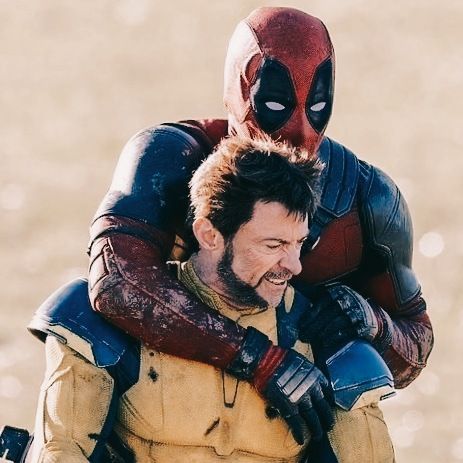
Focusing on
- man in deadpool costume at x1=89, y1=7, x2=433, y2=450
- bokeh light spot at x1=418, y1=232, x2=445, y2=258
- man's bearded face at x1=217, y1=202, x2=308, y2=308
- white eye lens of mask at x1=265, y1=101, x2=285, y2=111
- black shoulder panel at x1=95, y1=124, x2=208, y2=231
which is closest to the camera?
man's bearded face at x1=217, y1=202, x2=308, y2=308

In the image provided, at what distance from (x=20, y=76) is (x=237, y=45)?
15439mm

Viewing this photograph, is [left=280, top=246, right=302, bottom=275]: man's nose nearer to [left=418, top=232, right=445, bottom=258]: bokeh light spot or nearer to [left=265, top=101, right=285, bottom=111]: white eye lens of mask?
[left=265, top=101, right=285, bottom=111]: white eye lens of mask

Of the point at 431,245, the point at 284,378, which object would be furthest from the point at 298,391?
the point at 431,245

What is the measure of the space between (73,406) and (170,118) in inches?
550

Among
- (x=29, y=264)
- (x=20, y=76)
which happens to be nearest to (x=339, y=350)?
(x=29, y=264)

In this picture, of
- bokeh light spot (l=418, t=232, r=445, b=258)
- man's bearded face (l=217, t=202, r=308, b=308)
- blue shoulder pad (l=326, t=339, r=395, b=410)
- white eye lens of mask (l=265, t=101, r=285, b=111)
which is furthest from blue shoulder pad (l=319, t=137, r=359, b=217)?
bokeh light spot (l=418, t=232, r=445, b=258)

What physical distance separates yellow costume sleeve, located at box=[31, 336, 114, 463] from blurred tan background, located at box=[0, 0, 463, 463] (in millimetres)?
9734

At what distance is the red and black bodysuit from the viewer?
804 centimetres

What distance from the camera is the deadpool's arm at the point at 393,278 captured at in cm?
856

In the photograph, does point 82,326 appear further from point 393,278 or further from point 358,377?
point 393,278

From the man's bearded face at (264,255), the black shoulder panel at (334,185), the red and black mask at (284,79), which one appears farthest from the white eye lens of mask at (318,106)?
the man's bearded face at (264,255)

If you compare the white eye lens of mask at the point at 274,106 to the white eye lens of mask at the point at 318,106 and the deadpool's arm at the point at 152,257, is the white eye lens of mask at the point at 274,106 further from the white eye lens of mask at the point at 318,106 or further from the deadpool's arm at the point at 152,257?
the deadpool's arm at the point at 152,257

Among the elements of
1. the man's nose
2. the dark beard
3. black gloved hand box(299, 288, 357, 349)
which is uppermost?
the man's nose

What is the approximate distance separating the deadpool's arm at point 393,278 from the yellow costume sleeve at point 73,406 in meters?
1.15
